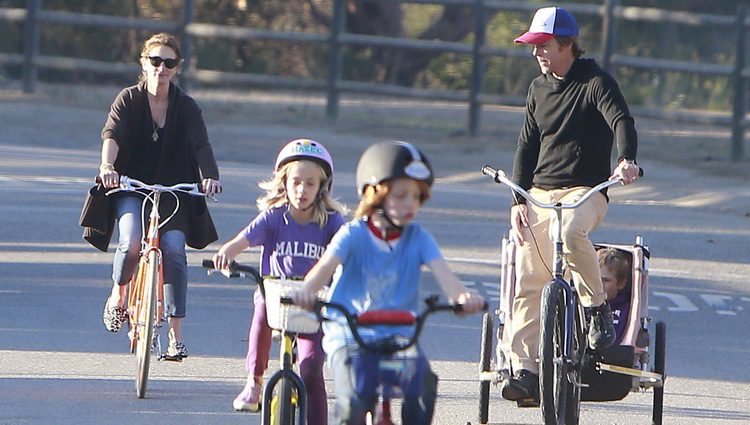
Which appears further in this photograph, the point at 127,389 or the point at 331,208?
the point at 127,389

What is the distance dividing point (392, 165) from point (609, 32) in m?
16.2

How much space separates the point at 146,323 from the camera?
25.6 ft

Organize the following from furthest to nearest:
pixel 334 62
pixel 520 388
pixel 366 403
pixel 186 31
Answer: pixel 186 31, pixel 334 62, pixel 520 388, pixel 366 403

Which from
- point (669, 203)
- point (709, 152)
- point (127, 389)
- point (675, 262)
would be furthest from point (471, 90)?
point (127, 389)

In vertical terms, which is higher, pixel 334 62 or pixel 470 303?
pixel 334 62

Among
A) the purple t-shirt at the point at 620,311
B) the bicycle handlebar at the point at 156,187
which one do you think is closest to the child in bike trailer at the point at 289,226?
the bicycle handlebar at the point at 156,187

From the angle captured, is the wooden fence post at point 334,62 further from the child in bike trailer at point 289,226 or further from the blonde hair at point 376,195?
the blonde hair at point 376,195

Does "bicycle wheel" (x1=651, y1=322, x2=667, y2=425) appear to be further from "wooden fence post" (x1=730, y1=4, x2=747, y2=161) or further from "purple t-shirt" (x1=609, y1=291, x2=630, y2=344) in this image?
"wooden fence post" (x1=730, y1=4, x2=747, y2=161)

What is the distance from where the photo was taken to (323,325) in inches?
216

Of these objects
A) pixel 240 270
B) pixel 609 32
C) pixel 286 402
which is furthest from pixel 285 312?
pixel 609 32

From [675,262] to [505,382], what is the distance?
6.54m

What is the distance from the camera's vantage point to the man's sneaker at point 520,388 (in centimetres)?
714

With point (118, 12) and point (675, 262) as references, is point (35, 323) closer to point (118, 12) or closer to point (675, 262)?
point (675, 262)

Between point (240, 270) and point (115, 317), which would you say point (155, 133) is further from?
point (240, 270)
